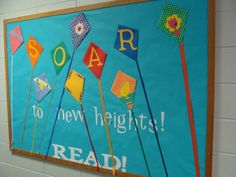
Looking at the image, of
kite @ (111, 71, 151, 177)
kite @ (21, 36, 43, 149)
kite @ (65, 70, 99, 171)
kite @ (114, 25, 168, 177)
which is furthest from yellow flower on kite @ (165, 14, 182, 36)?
kite @ (21, 36, 43, 149)

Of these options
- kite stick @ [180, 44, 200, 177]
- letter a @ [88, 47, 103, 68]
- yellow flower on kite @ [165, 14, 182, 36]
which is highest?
yellow flower on kite @ [165, 14, 182, 36]

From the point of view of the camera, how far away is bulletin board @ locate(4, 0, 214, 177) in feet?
4.18

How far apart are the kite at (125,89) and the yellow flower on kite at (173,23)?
33 centimetres

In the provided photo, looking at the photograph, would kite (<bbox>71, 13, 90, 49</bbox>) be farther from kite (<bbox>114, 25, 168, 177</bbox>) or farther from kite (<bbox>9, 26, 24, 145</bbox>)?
kite (<bbox>9, 26, 24, 145</bbox>)

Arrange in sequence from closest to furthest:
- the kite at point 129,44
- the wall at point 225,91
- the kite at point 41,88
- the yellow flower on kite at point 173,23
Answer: the wall at point 225,91, the yellow flower on kite at point 173,23, the kite at point 129,44, the kite at point 41,88

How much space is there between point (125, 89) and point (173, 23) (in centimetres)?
43

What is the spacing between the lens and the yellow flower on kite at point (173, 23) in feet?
4.25

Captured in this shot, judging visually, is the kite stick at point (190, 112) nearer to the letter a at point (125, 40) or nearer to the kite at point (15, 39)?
the letter a at point (125, 40)

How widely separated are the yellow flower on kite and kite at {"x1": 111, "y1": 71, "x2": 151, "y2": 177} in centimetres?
33

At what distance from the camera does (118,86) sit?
149 centimetres

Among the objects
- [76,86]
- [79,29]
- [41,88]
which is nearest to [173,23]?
[79,29]

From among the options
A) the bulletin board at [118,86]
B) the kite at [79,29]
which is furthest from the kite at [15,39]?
the kite at [79,29]

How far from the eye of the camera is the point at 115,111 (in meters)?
1.51

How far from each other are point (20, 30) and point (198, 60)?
4.15 feet
